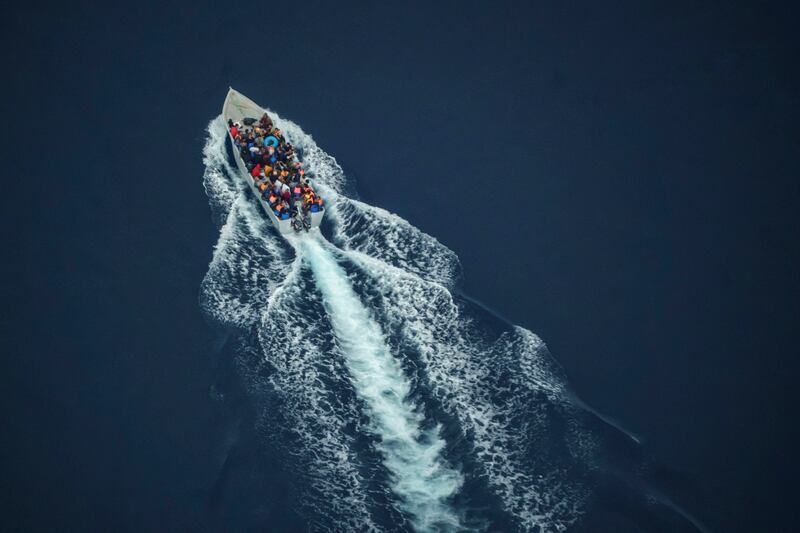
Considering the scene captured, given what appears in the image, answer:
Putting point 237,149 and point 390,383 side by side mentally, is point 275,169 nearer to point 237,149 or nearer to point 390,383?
point 237,149

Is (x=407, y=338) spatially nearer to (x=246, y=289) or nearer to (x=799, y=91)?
(x=246, y=289)

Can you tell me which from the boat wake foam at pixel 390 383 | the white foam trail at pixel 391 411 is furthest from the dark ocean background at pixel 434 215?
the white foam trail at pixel 391 411

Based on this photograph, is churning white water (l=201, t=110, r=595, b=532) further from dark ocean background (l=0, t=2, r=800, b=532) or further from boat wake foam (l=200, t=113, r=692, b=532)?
dark ocean background (l=0, t=2, r=800, b=532)

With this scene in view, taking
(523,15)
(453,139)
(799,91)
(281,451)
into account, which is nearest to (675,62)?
(799,91)

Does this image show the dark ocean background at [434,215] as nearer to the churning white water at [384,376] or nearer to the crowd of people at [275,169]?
the churning white water at [384,376]

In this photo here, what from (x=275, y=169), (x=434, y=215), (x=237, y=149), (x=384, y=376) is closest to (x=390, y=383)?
(x=384, y=376)

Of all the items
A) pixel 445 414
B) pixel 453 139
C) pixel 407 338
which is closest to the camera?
pixel 445 414
